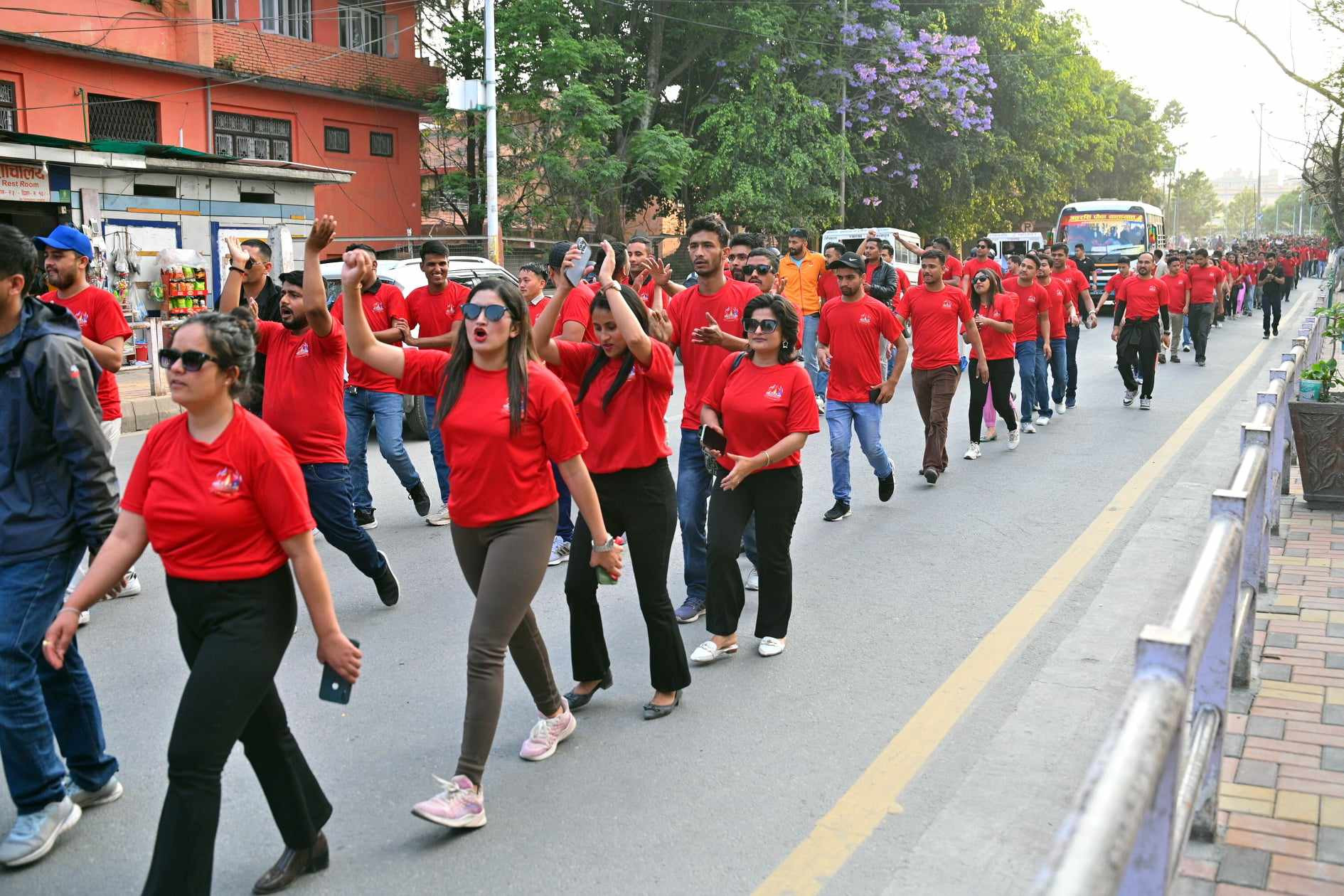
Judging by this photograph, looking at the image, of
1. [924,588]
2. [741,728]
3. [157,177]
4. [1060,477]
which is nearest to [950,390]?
[1060,477]

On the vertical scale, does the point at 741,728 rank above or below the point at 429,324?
below

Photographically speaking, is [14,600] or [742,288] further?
[742,288]

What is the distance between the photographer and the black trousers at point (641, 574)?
5137mm

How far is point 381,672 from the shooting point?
5766 mm

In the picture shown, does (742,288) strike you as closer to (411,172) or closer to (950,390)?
(950,390)

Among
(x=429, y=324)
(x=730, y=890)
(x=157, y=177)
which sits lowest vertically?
(x=730, y=890)

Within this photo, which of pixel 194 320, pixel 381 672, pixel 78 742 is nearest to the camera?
pixel 194 320

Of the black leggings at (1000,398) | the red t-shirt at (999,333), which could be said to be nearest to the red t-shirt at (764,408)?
the black leggings at (1000,398)

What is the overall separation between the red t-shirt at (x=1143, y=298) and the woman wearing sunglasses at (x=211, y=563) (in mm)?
13207

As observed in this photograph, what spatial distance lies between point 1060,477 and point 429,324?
5.18 m

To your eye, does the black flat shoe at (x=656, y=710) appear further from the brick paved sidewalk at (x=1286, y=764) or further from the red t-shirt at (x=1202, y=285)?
the red t-shirt at (x=1202, y=285)

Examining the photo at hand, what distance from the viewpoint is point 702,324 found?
7.10 metres

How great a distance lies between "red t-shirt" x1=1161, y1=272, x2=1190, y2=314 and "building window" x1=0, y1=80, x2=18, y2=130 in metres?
17.3

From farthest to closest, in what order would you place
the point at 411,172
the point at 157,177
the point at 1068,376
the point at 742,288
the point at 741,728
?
1. the point at 411,172
2. the point at 157,177
3. the point at 1068,376
4. the point at 742,288
5. the point at 741,728
